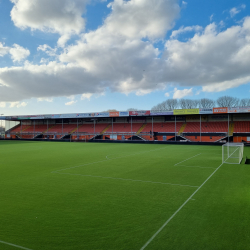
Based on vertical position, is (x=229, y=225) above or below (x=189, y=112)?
below

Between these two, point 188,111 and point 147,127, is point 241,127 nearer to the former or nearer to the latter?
point 188,111

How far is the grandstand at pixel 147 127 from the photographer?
41.5m

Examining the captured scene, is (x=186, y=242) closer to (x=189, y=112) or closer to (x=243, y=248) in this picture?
(x=243, y=248)

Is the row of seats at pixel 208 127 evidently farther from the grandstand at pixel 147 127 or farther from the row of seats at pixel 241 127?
the row of seats at pixel 241 127

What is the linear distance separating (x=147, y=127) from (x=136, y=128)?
8.79 ft

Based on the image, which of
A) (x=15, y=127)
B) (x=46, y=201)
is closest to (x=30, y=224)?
(x=46, y=201)

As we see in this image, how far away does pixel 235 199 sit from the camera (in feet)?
25.7

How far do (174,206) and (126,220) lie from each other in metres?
1.97

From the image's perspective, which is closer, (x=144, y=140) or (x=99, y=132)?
(x=144, y=140)

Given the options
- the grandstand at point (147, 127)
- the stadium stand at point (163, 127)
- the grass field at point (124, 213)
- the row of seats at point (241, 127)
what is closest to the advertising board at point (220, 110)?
the grandstand at point (147, 127)

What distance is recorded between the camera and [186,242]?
483 centimetres

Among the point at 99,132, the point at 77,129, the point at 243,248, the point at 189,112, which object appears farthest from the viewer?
the point at 77,129

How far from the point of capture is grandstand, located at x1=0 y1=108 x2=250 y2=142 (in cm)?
4153

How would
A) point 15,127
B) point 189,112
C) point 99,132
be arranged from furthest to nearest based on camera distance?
point 15,127 < point 99,132 < point 189,112
